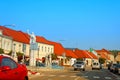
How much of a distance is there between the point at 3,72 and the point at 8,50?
223ft

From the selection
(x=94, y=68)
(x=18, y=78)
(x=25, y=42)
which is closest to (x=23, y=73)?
(x=18, y=78)

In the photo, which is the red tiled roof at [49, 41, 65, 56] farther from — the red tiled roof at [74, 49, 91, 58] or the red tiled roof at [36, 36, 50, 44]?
the red tiled roof at [74, 49, 91, 58]

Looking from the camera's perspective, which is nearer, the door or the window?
the door

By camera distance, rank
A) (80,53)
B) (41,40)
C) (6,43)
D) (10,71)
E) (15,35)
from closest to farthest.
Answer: (10,71) → (6,43) → (15,35) → (41,40) → (80,53)

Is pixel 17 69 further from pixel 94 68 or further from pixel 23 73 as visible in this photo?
pixel 94 68

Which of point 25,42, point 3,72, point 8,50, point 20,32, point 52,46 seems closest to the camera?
point 3,72

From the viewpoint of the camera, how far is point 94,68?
3406 inches

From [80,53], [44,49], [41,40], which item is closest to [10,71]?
[44,49]

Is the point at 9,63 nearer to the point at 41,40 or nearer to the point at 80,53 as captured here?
the point at 41,40

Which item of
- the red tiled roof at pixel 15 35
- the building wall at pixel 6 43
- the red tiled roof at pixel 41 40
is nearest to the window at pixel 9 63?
the building wall at pixel 6 43

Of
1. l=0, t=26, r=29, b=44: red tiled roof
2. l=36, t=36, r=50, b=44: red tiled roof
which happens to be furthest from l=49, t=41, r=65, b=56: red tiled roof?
l=0, t=26, r=29, b=44: red tiled roof

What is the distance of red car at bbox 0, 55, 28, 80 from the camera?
12.8m

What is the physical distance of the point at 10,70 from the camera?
1334 cm

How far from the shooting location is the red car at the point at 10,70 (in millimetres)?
12844
